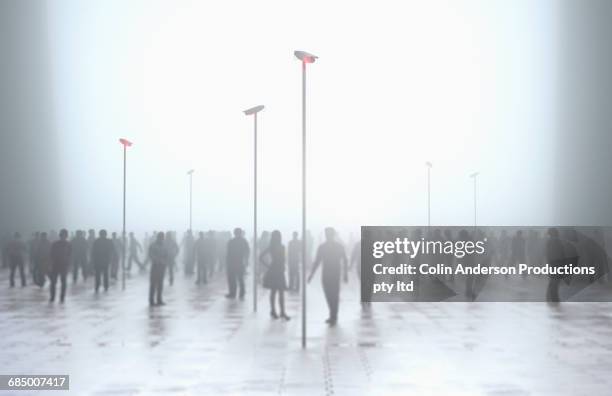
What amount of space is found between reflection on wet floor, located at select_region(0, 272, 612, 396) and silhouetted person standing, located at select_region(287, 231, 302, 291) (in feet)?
12.1

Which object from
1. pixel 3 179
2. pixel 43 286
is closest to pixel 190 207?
pixel 3 179

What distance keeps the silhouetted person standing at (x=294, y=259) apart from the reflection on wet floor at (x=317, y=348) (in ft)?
12.1

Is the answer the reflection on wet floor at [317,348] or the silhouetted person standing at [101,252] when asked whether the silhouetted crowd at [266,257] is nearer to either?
the silhouetted person standing at [101,252]

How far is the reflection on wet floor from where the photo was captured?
35.2 feet

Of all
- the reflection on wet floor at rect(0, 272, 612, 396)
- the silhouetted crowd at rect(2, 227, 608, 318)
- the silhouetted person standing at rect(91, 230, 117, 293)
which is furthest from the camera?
the silhouetted person standing at rect(91, 230, 117, 293)

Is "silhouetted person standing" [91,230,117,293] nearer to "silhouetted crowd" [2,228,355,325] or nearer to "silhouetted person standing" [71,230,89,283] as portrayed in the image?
"silhouetted crowd" [2,228,355,325]

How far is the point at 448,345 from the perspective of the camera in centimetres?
1438

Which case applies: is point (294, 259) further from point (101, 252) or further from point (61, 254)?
point (61, 254)

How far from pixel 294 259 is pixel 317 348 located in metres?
11.8

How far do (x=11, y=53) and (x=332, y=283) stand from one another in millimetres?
42395

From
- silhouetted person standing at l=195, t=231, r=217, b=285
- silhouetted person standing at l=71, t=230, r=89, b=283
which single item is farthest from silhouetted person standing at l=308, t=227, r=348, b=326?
silhouetted person standing at l=71, t=230, r=89, b=283

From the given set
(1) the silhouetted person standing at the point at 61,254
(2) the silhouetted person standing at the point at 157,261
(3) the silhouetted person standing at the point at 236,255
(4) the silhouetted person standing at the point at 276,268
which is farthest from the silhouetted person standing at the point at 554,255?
(1) the silhouetted person standing at the point at 61,254

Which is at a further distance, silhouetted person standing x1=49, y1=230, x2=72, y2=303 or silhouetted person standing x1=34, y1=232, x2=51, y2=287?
silhouetted person standing x1=34, y1=232, x2=51, y2=287

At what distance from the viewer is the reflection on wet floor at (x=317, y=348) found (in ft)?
35.2
